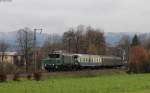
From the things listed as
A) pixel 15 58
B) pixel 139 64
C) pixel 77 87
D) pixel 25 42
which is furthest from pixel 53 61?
pixel 15 58

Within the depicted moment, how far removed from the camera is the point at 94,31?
146750mm

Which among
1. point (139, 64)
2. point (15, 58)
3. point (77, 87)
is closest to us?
point (77, 87)

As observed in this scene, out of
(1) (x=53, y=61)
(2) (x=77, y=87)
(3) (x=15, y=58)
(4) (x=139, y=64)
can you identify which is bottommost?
(4) (x=139, y=64)

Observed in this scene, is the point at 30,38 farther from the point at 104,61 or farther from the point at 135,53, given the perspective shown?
the point at 104,61

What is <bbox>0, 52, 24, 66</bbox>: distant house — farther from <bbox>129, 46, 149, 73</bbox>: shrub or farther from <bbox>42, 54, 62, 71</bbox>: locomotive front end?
<bbox>42, 54, 62, 71</bbox>: locomotive front end

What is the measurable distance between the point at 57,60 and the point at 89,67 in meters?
11.3

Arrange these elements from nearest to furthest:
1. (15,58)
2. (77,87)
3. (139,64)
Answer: (77,87), (139,64), (15,58)

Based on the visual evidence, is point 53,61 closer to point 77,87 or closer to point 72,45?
point 77,87

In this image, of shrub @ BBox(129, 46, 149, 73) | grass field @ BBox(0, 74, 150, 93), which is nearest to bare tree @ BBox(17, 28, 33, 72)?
shrub @ BBox(129, 46, 149, 73)

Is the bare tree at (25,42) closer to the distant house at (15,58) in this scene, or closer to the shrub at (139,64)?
the distant house at (15,58)

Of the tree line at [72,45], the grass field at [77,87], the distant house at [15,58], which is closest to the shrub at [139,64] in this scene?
the tree line at [72,45]

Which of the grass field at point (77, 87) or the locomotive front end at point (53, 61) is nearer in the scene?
the grass field at point (77, 87)

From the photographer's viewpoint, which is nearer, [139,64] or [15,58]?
[139,64]

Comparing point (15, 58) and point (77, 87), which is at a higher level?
point (15, 58)
